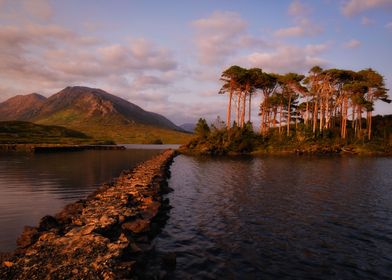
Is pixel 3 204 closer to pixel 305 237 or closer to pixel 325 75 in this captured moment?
pixel 305 237

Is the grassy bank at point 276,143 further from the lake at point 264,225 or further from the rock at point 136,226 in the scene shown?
the rock at point 136,226

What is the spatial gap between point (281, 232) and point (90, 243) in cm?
1082

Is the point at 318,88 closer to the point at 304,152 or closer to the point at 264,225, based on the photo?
the point at 304,152

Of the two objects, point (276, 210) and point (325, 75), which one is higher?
point (325, 75)

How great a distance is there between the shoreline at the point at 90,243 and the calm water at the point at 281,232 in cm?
156

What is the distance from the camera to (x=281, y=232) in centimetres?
1702

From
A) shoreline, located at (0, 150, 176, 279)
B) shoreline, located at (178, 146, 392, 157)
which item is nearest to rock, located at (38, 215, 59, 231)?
shoreline, located at (0, 150, 176, 279)

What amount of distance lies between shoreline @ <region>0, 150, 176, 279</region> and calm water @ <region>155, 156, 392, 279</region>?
1.56 meters

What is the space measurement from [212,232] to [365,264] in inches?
312

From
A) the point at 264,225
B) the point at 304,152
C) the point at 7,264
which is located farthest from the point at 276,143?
the point at 7,264

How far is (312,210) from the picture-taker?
21.8 m

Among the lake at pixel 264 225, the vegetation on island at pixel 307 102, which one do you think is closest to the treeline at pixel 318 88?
the vegetation on island at pixel 307 102

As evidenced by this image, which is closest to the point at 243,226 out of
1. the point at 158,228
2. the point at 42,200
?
the point at 158,228

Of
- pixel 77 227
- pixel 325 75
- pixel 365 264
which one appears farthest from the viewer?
pixel 325 75
